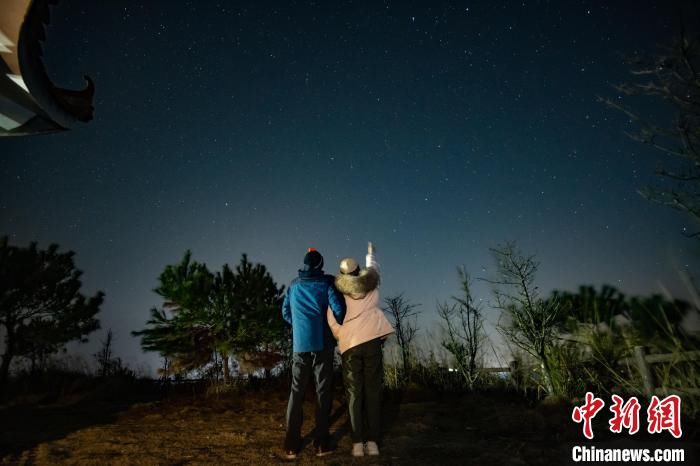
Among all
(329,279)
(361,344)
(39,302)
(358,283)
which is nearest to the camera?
(361,344)

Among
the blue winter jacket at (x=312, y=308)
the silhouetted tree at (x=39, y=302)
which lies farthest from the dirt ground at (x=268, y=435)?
the silhouetted tree at (x=39, y=302)

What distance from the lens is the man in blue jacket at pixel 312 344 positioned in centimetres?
407

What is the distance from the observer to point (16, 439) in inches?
198

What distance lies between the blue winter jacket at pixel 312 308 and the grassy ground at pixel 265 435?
1.16 meters

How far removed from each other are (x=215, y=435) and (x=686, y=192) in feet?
26.5

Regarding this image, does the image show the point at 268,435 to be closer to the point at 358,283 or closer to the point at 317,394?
the point at 317,394

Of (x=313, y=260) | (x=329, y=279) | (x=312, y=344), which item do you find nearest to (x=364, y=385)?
(x=312, y=344)

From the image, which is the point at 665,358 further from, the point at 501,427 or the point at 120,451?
the point at 120,451

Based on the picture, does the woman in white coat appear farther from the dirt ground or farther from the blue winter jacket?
the dirt ground

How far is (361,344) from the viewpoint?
411 cm

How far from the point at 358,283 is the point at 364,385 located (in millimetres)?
1107

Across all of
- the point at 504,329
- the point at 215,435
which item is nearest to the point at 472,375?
the point at 504,329

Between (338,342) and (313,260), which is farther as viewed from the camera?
(313,260)

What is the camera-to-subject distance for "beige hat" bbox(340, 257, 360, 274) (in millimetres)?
4434
